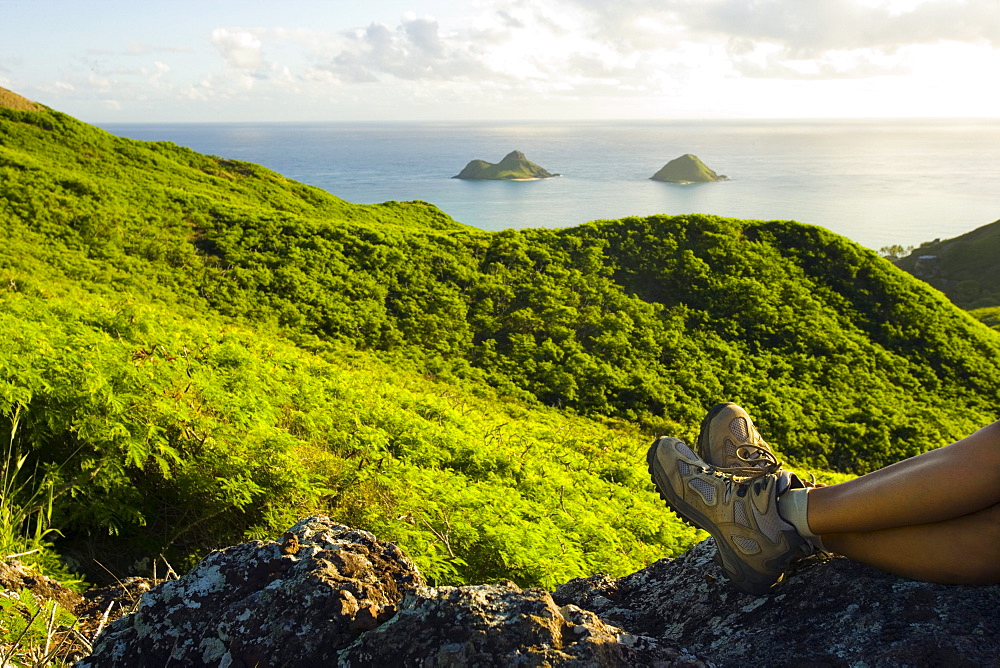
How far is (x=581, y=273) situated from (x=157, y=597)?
65.2ft

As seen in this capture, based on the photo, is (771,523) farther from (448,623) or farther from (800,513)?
(448,623)

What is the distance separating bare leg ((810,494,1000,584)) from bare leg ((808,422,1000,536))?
33mm

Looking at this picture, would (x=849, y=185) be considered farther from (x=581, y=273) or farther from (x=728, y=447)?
(x=728, y=447)

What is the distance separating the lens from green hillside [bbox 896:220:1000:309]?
69.3 m

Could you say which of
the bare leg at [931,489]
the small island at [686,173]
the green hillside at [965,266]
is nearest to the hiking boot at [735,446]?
the bare leg at [931,489]

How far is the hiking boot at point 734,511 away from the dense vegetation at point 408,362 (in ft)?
4.81

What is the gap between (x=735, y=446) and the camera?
320 cm

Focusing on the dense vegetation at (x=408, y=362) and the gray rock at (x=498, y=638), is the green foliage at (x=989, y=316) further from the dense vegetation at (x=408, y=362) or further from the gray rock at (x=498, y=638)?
the gray rock at (x=498, y=638)

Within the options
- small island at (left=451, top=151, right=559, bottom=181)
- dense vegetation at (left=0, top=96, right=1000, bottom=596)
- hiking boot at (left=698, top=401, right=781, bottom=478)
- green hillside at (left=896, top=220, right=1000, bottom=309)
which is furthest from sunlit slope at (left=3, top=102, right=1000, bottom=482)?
small island at (left=451, top=151, right=559, bottom=181)

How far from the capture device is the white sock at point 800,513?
267 centimetres

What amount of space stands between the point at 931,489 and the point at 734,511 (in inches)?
30.8

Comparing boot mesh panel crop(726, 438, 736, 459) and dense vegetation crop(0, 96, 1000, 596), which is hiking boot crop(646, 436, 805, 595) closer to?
boot mesh panel crop(726, 438, 736, 459)

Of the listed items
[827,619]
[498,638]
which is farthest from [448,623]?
[827,619]

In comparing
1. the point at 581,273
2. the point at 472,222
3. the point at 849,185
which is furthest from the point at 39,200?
the point at 849,185
